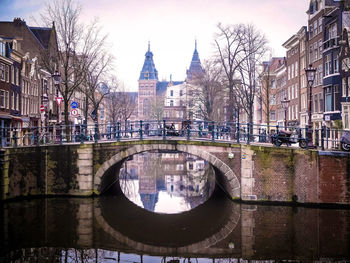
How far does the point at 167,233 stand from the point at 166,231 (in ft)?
1.03

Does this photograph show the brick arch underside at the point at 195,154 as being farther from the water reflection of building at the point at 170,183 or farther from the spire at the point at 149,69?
the spire at the point at 149,69

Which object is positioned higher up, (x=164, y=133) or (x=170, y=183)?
(x=164, y=133)

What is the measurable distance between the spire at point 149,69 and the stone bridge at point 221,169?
100393mm

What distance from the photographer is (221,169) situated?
18.6 metres

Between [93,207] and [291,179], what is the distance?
8775mm

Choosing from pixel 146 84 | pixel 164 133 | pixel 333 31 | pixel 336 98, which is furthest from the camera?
pixel 146 84

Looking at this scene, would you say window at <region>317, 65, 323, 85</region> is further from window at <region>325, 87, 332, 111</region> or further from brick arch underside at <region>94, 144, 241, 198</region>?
brick arch underside at <region>94, 144, 241, 198</region>

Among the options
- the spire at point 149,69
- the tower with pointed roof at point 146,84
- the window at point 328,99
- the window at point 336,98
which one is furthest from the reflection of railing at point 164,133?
the spire at point 149,69

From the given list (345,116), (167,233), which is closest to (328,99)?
(345,116)

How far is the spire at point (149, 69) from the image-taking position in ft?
390

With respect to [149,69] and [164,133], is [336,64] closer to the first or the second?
[164,133]

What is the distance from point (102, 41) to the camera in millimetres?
27938

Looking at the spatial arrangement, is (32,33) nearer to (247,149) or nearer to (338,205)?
(247,149)

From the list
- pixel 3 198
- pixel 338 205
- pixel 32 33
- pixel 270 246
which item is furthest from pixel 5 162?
pixel 32 33
